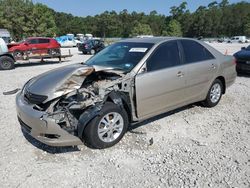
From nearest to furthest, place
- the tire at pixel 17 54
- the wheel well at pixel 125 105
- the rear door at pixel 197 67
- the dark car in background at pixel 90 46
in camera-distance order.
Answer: the wheel well at pixel 125 105, the rear door at pixel 197 67, the tire at pixel 17 54, the dark car in background at pixel 90 46

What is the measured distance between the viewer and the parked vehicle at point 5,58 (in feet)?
44.3

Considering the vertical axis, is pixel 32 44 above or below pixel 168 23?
below

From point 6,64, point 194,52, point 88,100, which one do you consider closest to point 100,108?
point 88,100

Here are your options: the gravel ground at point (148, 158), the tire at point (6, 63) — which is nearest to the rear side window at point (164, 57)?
the gravel ground at point (148, 158)

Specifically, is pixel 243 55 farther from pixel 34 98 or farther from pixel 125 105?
pixel 34 98

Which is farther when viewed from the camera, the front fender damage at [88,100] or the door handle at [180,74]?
the door handle at [180,74]

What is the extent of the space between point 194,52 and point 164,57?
95 cm

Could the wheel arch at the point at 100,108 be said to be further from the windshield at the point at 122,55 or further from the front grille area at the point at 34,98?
the front grille area at the point at 34,98

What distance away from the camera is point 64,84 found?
401cm

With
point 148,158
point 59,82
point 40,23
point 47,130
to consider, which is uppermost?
point 40,23

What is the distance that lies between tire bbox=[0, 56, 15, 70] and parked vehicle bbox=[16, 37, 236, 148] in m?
10.0

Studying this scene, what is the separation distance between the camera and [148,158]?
374 centimetres

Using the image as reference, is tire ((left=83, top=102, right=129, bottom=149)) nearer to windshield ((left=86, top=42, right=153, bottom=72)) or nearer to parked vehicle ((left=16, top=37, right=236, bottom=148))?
parked vehicle ((left=16, top=37, right=236, bottom=148))

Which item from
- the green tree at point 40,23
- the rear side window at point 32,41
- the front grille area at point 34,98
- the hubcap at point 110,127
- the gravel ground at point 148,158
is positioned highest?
the green tree at point 40,23
